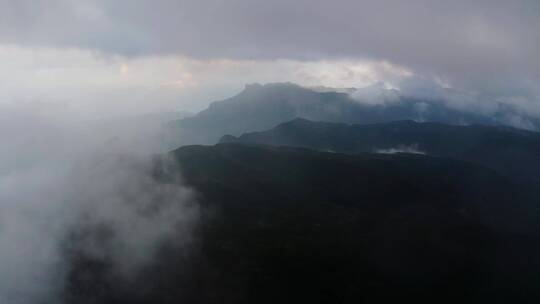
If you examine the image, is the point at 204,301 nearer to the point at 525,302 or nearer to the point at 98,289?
the point at 98,289

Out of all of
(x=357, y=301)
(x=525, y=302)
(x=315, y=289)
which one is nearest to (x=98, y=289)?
(x=315, y=289)

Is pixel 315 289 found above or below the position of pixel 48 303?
above

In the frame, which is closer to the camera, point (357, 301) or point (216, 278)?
point (357, 301)

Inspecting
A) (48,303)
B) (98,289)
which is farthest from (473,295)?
(48,303)

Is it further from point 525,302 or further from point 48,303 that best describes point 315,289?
point 48,303

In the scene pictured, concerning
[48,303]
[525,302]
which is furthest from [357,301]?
[48,303]

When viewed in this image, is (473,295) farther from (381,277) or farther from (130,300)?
(130,300)

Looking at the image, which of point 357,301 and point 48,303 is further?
point 48,303

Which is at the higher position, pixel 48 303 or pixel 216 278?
pixel 216 278
